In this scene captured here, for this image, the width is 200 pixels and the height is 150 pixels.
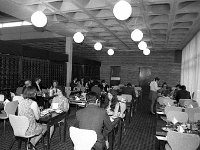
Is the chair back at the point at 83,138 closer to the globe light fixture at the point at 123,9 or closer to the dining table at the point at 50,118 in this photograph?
the dining table at the point at 50,118

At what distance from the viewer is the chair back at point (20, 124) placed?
3172 millimetres

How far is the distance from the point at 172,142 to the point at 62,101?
2.80m

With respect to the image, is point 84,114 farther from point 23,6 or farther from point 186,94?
point 186,94

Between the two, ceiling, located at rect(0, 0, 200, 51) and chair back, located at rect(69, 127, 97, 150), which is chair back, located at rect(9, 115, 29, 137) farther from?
ceiling, located at rect(0, 0, 200, 51)

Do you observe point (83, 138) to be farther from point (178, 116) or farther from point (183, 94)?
point (183, 94)

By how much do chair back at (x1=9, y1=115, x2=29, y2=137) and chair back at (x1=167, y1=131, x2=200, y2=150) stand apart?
220 cm

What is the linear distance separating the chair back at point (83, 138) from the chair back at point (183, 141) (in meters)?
1.02

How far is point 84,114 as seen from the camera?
3021 mm

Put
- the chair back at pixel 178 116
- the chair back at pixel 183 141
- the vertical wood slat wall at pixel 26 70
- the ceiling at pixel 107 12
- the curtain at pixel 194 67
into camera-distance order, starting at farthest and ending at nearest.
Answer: the curtain at pixel 194 67, the vertical wood slat wall at pixel 26 70, the ceiling at pixel 107 12, the chair back at pixel 178 116, the chair back at pixel 183 141

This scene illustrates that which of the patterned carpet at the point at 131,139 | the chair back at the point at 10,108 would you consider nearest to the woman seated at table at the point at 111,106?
the patterned carpet at the point at 131,139

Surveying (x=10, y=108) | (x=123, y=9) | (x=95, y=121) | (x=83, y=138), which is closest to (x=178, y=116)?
(x=95, y=121)

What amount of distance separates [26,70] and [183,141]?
658cm

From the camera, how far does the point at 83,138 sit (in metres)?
2.66

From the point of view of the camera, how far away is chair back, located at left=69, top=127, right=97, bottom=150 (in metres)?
2.60
